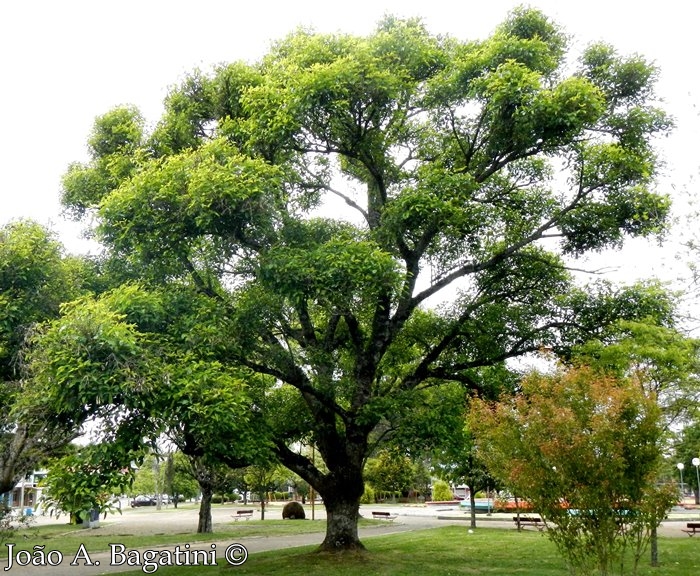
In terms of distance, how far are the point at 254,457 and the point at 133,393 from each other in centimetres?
342

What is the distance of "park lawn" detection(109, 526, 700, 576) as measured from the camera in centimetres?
1314

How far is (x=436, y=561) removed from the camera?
15094 millimetres

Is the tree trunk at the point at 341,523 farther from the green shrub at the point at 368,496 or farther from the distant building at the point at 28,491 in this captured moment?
the green shrub at the point at 368,496

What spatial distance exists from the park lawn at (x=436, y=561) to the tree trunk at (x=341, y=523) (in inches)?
17.8

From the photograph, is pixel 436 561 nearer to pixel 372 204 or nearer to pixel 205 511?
pixel 372 204

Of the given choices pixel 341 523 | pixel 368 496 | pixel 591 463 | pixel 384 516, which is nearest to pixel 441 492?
pixel 368 496

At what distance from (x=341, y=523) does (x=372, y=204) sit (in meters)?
7.70

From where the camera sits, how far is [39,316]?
11141 mm

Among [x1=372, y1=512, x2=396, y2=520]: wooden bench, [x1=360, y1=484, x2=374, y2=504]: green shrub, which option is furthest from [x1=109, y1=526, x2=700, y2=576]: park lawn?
[x1=360, y1=484, x2=374, y2=504]: green shrub

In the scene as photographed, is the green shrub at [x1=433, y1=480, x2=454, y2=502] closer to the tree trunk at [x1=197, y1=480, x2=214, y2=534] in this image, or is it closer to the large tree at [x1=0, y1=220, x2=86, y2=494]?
the tree trunk at [x1=197, y1=480, x2=214, y2=534]

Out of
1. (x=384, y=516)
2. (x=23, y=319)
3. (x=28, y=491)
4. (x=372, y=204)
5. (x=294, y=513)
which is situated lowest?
(x=294, y=513)

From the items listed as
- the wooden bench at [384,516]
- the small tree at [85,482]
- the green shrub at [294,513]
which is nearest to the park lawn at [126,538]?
the wooden bench at [384,516]

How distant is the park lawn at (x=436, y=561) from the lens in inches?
517

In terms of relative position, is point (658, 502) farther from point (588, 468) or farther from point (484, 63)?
point (484, 63)
